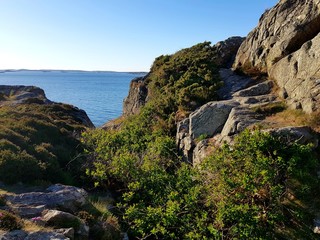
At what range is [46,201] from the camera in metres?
12.0

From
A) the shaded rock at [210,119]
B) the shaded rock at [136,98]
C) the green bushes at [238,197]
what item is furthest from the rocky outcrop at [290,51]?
the shaded rock at [136,98]

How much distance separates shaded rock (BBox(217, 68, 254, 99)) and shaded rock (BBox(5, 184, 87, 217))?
11576 mm

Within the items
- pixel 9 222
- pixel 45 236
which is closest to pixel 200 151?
pixel 45 236

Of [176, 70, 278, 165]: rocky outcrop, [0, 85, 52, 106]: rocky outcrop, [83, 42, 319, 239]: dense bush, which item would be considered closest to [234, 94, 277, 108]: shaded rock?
[176, 70, 278, 165]: rocky outcrop

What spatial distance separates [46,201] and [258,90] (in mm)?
13457

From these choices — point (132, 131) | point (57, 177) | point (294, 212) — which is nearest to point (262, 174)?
point (294, 212)

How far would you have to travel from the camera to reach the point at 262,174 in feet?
33.8

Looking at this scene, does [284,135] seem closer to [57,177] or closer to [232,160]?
[232,160]

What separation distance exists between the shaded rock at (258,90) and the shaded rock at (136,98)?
1639 centimetres

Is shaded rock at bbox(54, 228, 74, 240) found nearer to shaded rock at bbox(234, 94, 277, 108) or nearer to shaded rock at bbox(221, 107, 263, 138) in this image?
shaded rock at bbox(221, 107, 263, 138)

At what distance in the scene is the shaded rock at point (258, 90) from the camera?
18.8 m

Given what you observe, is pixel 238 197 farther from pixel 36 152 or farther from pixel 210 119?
pixel 36 152

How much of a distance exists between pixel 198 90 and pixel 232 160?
10166mm

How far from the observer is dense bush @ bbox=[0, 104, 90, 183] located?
14766 millimetres
